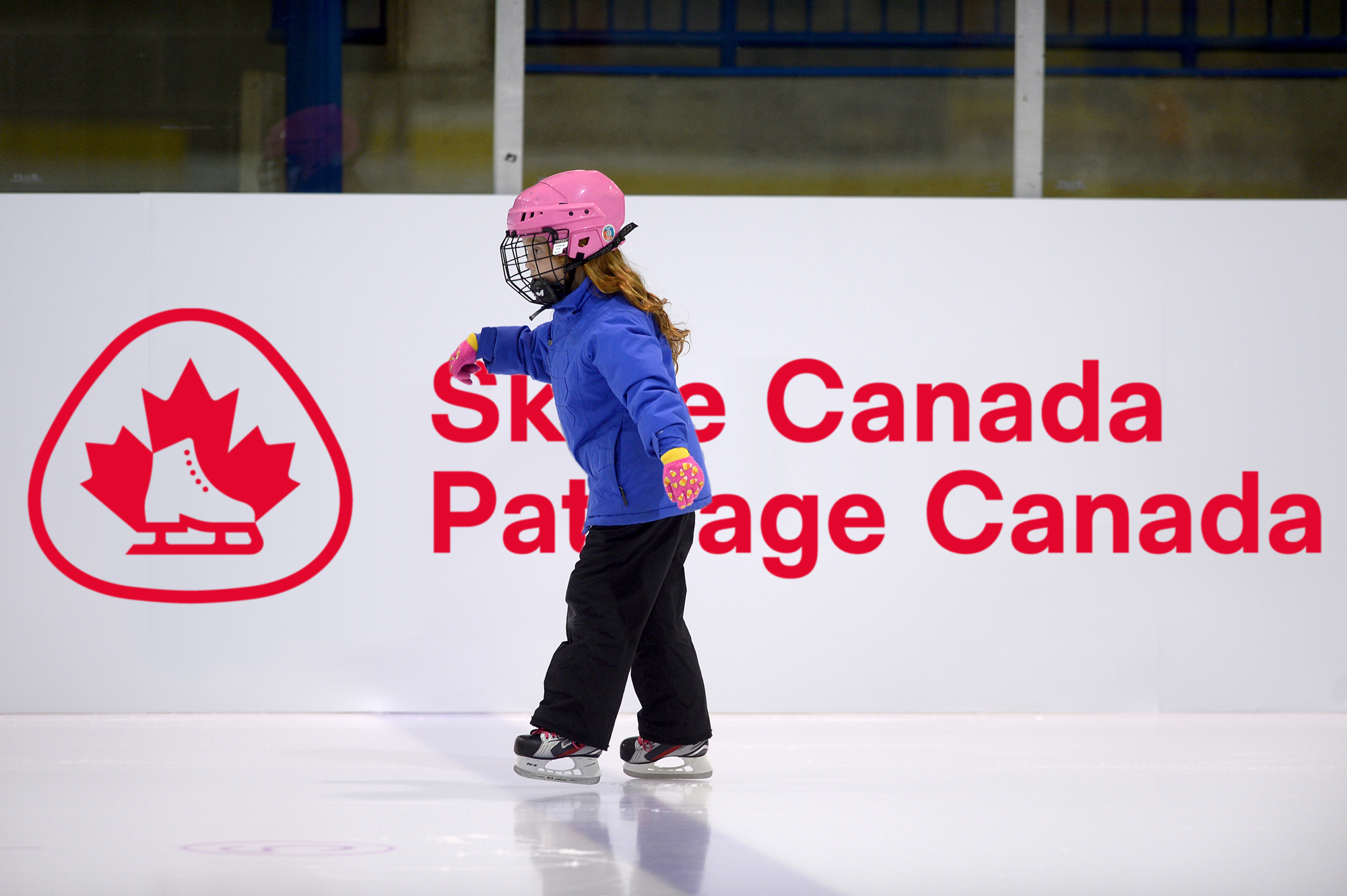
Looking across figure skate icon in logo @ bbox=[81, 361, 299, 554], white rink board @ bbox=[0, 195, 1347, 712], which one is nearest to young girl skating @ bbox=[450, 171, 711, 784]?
white rink board @ bbox=[0, 195, 1347, 712]

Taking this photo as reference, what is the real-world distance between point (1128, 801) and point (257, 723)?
1.84 metres

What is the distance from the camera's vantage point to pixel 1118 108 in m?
3.28

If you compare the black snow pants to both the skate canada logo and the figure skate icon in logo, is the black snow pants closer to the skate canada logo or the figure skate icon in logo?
the skate canada logo

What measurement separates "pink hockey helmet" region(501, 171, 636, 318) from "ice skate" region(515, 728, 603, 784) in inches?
31.1

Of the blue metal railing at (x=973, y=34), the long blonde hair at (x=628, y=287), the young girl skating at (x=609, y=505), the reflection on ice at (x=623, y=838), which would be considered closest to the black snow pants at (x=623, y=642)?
the young girl skating at (x=609, y=505)

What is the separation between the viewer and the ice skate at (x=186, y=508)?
9.62ft

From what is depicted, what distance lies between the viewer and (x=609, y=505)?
7.46 feet

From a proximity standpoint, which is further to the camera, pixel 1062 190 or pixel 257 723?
pixel 1062 190

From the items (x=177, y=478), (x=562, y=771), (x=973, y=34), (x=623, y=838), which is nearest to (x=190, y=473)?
(x=177, y=478)

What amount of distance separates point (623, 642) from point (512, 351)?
610 millimetres

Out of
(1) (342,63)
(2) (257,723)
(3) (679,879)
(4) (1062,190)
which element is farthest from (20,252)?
(4) (1062,190)

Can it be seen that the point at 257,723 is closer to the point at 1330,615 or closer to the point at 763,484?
the point at 763,484

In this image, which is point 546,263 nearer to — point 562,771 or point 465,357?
point 465,357

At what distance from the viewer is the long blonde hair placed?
2297 mm
